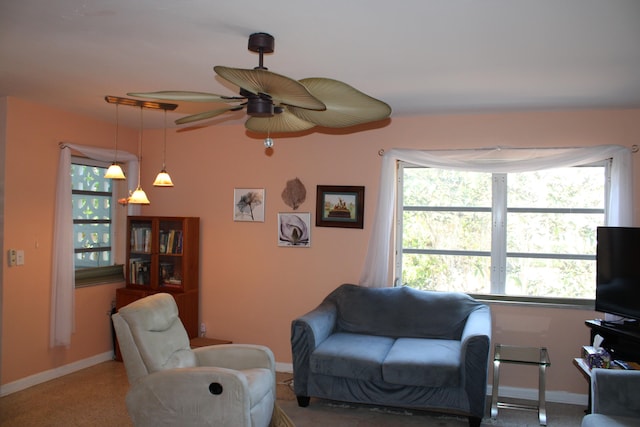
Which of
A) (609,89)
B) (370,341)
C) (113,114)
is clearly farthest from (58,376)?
(609,89)

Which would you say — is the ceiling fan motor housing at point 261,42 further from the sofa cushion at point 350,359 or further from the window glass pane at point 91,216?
the window glass pane at point 91,216

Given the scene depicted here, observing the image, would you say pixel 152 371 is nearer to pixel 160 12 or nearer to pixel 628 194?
pixel 160 12

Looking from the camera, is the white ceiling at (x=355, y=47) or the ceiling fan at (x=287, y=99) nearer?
the ceiling fan at (x=287, y=99)

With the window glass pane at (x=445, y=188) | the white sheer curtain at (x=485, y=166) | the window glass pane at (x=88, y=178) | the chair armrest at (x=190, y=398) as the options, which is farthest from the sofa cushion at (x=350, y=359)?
the window glass pane at (x=88, y=178)

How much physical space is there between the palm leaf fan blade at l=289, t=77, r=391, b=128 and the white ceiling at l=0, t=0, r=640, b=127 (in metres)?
0.47

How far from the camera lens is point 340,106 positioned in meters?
2.27

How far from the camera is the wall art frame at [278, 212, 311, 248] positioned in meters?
5.17

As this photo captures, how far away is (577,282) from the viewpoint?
4555 millimetres

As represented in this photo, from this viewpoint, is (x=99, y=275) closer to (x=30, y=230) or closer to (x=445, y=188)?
(x=30, y=230)

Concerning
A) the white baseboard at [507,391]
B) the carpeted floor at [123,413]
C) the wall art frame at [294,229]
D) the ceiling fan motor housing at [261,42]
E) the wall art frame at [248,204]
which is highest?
the ceiling fan motor housing at [261,42]

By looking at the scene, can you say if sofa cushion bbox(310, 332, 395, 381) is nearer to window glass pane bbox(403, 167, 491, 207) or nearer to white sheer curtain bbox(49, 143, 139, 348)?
window glass pane bbox(403, 167, 491, 207)

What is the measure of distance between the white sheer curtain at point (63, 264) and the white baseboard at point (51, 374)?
0.24 m

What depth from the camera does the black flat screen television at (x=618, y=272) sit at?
152 inches

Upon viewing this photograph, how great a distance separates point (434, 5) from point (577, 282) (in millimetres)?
3176
